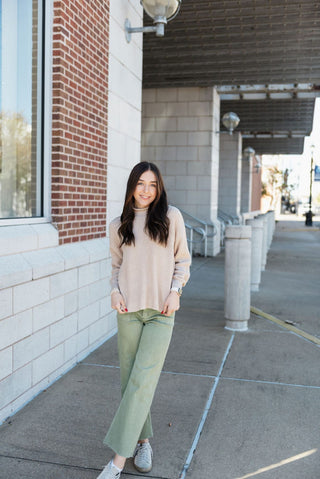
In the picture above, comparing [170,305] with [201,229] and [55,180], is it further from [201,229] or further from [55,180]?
[201,229]

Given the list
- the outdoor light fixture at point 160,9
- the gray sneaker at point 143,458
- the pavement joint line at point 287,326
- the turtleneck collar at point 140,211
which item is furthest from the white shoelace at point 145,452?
the outdoor light fixture at point 160,9

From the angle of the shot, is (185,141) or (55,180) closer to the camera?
(55,180)

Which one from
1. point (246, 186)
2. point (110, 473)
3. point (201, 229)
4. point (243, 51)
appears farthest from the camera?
point (246, 186)

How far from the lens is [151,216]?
2961 millimetres

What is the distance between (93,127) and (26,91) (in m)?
0.98

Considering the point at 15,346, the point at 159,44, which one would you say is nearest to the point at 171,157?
the point at 159,44

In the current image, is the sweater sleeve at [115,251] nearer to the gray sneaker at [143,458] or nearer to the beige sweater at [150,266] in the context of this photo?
the beige sweater at [150,266]

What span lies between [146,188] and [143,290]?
1.93 feet

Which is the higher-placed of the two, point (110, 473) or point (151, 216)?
point (151, 216)

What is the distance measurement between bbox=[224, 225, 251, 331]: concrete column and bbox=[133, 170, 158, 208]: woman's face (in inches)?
139

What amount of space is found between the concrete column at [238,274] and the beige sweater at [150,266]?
341 cm

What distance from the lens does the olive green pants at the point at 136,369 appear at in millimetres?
2830

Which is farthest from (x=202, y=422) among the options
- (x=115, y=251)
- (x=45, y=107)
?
(x=45, y=107)

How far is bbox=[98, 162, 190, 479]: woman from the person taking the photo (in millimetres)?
2854
